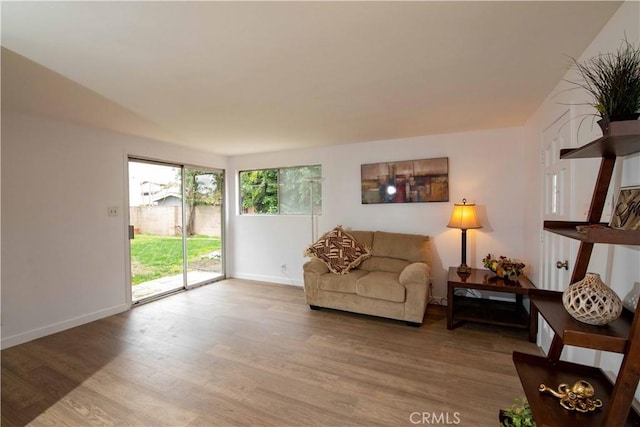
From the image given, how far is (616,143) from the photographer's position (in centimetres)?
101

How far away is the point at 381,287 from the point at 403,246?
784 mm

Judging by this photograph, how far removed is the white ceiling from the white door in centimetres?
39

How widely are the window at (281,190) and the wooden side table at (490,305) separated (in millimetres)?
2282

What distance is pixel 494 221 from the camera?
352cm

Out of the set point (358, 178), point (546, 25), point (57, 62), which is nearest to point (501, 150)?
point (358, 178)

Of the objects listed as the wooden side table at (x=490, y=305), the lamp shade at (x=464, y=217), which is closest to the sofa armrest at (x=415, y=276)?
the wooden side table at (x=490, y=305)

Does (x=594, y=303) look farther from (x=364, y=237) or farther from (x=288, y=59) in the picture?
(x=364, y=237)

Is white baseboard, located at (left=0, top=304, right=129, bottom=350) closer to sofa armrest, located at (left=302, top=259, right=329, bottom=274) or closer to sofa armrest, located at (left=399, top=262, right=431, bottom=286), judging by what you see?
sofa armrest, located at (left=302, top=259, right=329, bottom=274)

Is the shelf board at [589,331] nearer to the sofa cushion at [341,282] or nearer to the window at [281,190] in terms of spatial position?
the sofa cushion at [341,282]

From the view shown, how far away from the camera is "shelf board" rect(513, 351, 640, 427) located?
3.22 feet

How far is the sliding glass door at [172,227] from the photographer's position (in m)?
3.85

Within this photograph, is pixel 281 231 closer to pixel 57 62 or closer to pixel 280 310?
pixel 280 310

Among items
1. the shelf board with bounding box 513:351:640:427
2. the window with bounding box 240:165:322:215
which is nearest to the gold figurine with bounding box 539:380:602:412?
the shelf board with bounding box 513:351:640:427

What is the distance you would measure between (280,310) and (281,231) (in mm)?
1535
